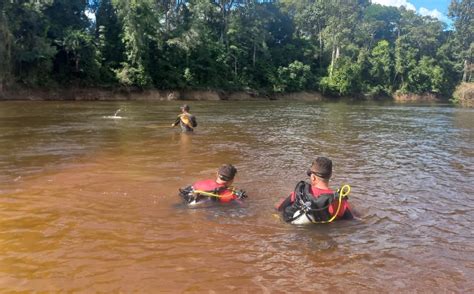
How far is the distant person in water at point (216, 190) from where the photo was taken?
6920mm

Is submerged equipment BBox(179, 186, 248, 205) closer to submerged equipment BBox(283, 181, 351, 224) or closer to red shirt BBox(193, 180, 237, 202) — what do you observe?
red shirt BBox(193, 180, 237, 202)

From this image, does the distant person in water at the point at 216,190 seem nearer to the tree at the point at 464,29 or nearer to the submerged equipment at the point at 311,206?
the submerged equipment at the point at 311,206

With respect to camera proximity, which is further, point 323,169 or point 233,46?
point 233,46

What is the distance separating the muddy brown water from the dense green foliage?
105 feet

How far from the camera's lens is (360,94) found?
70500 mm

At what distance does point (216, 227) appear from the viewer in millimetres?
6195

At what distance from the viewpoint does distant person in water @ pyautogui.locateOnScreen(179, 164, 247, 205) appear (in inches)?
272

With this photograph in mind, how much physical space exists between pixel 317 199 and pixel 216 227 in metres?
1.49

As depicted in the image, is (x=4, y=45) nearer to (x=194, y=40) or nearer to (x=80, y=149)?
(x=194, y=40)

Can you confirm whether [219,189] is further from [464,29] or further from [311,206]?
[464,29]

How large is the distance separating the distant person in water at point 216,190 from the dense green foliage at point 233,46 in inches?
1414

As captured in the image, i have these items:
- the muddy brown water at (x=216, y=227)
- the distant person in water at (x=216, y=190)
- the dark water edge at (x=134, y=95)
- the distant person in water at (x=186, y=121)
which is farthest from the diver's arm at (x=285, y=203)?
the dark water edge at (x=134, y=95)

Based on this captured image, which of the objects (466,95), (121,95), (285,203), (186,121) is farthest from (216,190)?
(466,95)

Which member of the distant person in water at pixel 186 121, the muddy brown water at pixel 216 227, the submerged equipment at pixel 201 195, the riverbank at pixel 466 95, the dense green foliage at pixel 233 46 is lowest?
the muddy brown water at pixel 216 227
